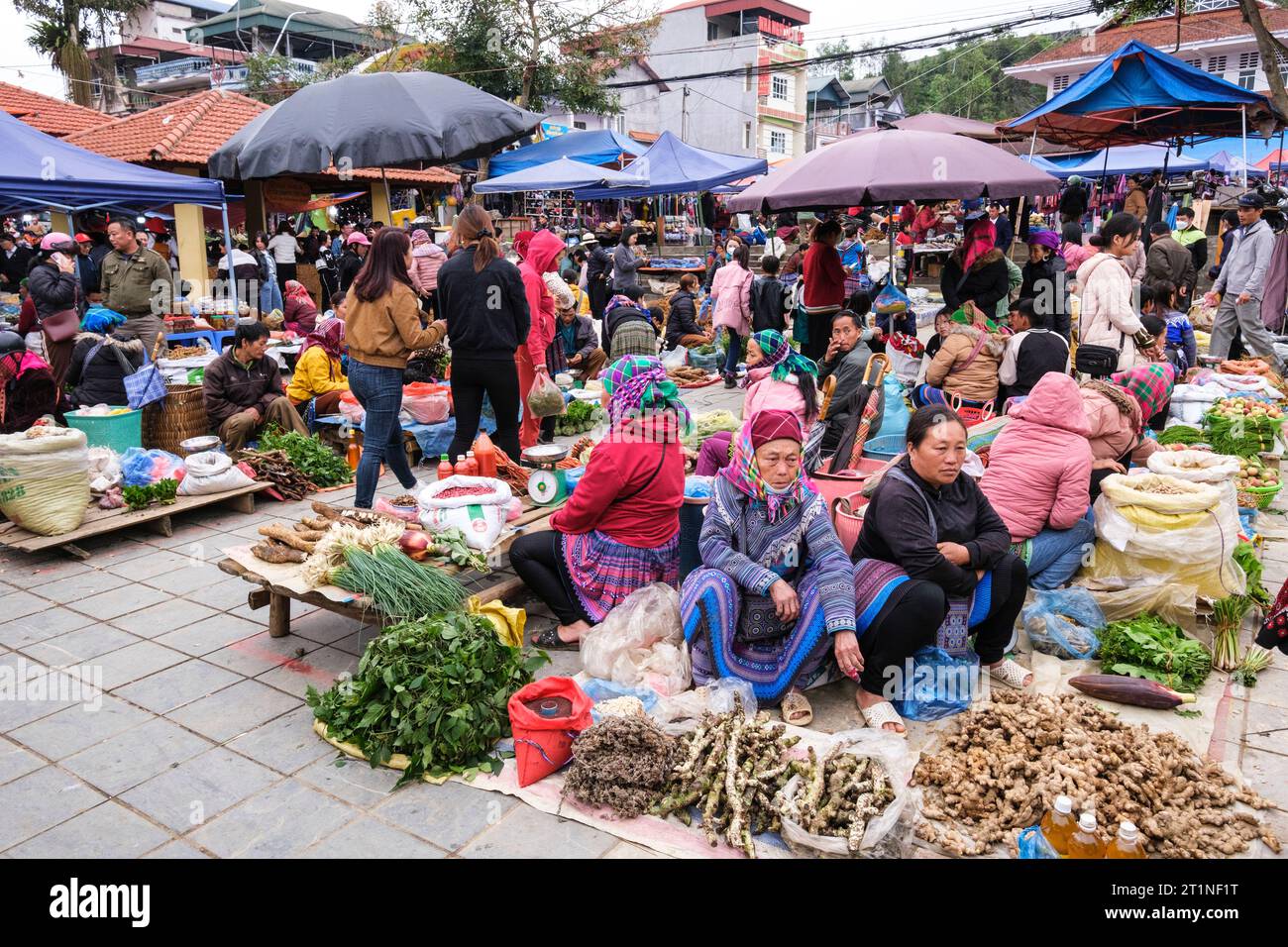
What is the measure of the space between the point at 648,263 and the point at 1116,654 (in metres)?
18.1

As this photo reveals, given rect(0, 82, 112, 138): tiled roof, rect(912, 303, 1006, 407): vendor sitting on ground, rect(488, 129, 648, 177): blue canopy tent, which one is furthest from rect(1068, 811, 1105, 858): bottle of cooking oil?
rect(0, 82, 112, 138): tiled roof

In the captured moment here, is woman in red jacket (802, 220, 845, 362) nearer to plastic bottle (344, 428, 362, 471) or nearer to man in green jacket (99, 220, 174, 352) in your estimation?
plastic bottle (344, 428, 362, 471)

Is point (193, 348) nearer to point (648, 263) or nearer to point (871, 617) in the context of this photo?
point (871, 617)

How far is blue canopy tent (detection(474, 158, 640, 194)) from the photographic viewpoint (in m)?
14.4

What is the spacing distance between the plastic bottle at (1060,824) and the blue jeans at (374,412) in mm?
4110

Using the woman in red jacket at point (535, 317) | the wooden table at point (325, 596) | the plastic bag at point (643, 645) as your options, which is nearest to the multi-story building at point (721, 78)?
the woman in red jacket at point (535, 317)

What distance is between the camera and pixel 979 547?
383cm

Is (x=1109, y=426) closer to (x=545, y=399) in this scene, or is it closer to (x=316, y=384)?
(x=545, y=399)

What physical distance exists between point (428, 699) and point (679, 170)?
14102 mm

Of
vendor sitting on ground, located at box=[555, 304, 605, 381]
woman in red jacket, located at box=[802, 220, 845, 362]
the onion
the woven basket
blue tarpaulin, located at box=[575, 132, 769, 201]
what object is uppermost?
blue tarpaulin, located at box=[575, 132, 769, 201]

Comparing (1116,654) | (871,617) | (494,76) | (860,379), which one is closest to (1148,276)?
(860,379)

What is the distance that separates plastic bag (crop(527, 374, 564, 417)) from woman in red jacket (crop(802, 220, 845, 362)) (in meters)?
3.03

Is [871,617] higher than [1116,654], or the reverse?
[871,617]

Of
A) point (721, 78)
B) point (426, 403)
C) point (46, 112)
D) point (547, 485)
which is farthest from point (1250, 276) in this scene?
point (721, 78)
